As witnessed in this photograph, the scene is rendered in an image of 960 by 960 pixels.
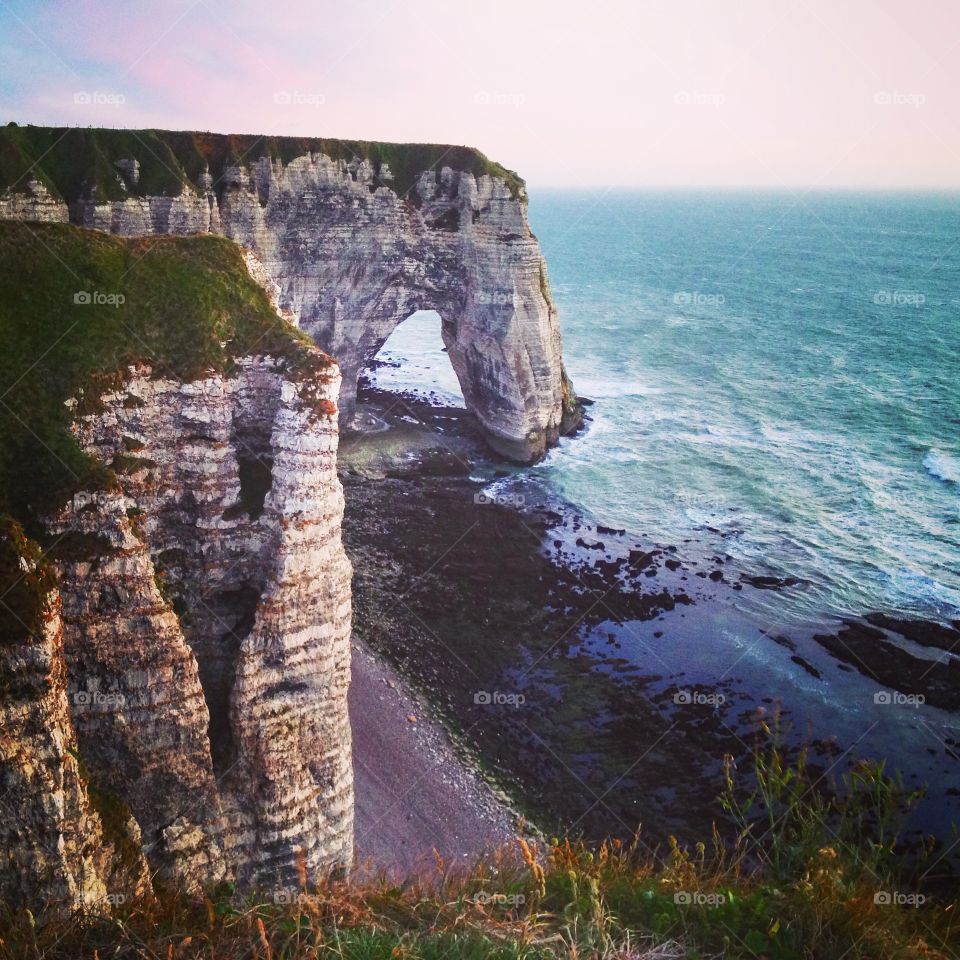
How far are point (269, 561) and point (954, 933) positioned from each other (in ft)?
42.8

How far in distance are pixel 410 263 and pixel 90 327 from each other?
1341 inches

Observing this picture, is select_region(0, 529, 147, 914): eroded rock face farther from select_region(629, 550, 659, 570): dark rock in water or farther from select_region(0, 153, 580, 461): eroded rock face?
select_region(0, 153, 580, 461): eroded rock face

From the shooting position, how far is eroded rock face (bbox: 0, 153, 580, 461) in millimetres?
44344

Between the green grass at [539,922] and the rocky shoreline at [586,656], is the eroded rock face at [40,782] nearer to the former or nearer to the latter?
the green grass at [539,922]

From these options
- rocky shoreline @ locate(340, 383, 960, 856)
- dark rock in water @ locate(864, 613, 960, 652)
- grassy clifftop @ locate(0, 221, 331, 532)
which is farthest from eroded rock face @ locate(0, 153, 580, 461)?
grassy clifftop @ locate(0, 221, 331, 532)

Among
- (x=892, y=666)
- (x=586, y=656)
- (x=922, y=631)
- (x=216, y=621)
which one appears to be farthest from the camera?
(x=922, y=631)

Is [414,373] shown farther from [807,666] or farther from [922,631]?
[922,631]

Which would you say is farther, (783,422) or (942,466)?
(783,422)

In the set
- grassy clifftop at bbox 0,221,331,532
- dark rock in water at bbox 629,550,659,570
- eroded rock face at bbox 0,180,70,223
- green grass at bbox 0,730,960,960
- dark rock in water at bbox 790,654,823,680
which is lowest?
dark rock in water at bbox 790,654,823,680

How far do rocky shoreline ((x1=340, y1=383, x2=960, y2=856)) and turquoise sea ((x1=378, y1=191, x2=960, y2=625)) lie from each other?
3.18m

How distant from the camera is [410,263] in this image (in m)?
48.5

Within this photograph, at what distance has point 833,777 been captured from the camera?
26.6 metres

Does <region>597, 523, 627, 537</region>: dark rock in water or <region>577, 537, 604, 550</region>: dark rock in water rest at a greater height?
<region>597, 523, 627, 537</region>: dark rock in water

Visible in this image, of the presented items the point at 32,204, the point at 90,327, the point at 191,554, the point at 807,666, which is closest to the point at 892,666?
the point at 807,666
